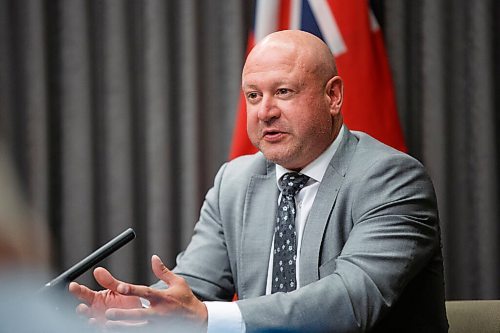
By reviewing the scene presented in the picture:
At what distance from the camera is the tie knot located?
205 centimetres

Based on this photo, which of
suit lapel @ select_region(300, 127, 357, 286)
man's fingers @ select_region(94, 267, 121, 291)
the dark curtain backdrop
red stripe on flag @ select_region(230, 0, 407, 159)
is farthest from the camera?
the dark curtain backdrop

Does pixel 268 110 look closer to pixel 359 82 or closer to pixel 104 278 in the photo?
pixel 104 278

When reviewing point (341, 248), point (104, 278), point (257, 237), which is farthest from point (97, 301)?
point (341, 248)

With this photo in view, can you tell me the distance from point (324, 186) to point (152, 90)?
1441 mm

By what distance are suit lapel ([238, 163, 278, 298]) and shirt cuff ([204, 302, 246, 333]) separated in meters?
0.38

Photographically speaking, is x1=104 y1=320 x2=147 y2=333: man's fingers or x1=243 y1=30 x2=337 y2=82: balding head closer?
x1=104 y1=320 x2=147 y2=333: man's fingers

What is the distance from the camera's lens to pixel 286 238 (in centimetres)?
200

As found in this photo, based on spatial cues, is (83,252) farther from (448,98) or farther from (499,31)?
(499,31)

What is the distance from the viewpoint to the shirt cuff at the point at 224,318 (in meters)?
1.56

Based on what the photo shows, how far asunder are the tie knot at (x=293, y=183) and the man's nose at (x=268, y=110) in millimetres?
201

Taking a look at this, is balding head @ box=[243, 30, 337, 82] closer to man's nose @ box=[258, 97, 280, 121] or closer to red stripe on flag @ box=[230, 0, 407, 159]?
man's nose @ box=[258, 97, 280, 121]

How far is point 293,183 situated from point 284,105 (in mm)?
228

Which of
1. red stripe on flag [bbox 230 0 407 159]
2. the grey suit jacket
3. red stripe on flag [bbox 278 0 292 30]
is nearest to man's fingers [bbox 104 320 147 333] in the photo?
the grey suit jacket

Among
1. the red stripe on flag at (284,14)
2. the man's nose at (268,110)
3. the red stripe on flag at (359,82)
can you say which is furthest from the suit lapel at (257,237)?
the red stripe on flag at (284,14)
